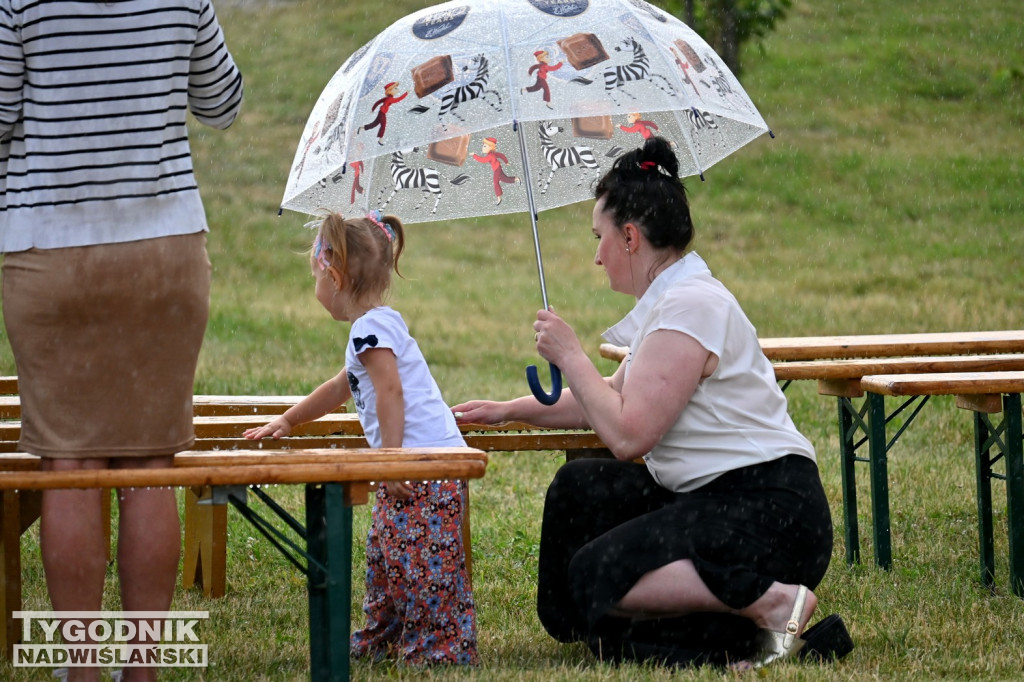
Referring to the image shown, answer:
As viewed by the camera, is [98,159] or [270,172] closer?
[98,159]

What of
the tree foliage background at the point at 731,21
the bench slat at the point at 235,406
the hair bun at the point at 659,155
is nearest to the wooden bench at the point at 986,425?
the hair bun at the point at 659,155

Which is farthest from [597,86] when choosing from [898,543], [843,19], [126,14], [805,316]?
[843,19]

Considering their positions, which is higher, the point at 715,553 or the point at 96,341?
the point at 96,341

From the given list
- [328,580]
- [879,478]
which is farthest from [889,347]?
[328,580]

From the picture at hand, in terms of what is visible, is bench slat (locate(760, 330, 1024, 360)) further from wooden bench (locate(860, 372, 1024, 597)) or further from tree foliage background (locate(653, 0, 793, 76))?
tree foliage background (locate(653, 0, 793, 76))

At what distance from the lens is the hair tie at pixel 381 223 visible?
4.02m

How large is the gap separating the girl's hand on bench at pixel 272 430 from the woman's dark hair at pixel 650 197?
1.27 m

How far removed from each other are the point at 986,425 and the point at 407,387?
2122 mm

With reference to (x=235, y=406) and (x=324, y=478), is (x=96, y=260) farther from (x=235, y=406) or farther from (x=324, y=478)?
(x=235, y=406)

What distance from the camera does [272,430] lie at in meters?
4.19

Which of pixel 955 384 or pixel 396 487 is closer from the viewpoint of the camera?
pixel 396 487

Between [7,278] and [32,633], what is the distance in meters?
1.32

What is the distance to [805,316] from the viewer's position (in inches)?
544

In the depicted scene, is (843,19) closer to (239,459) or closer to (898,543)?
(898,543)
